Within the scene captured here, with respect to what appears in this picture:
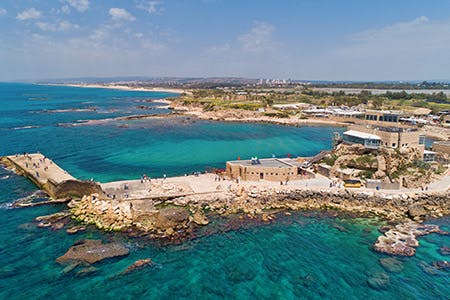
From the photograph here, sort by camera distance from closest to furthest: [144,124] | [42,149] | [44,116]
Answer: [42,149], [144,124], [44,116]

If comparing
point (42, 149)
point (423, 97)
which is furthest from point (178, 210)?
point (423, 97)

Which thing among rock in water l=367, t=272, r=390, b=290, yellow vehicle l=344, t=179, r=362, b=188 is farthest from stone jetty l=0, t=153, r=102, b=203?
yellow vehicle l=344, t=179, r=362, b=188

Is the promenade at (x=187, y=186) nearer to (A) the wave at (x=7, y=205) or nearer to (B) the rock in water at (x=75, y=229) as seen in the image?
(A) the wave at (x=7, y=205)

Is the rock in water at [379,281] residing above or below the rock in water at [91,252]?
below

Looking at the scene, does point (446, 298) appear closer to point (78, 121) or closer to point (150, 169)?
point (150, 169)

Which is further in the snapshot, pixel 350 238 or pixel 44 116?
pixel 44 116

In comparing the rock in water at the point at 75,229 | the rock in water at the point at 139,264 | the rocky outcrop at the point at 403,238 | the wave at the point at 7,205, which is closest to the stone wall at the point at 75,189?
the wave at the point at 7,205
